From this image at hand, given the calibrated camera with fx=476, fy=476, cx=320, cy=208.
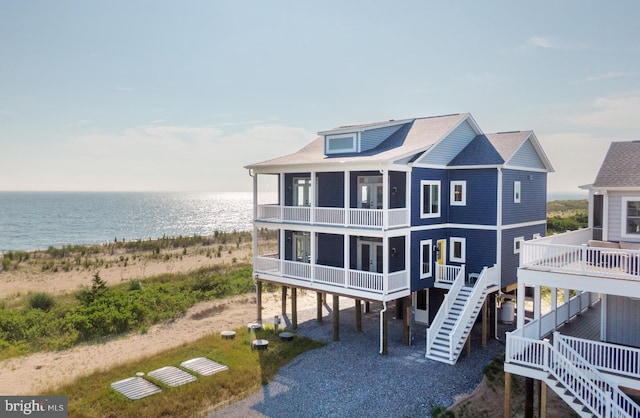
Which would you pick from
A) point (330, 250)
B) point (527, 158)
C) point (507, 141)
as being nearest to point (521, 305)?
point (330, 250)

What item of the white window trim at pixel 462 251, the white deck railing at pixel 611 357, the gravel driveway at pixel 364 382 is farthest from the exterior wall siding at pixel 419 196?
the white deck railing at pixel 611 357

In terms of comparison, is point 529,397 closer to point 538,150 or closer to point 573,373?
point 573,373

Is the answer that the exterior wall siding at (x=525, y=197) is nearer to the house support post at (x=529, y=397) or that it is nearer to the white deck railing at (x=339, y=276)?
the white deck railing at (x=339, y=276)

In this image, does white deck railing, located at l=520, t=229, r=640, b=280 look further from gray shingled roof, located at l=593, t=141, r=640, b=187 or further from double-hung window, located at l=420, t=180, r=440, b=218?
double-hung window, located at l=420, t=180, r=440, b=218

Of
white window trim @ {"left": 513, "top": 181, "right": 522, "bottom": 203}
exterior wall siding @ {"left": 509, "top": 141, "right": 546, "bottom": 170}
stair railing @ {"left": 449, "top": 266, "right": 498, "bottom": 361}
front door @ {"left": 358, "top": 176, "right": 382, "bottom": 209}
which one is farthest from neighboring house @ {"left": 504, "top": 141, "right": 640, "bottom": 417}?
front door @ {"left": 358, "top": 176, "right": 382, "bottom": 209}

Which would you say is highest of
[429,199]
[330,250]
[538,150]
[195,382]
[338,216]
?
[538,150]
